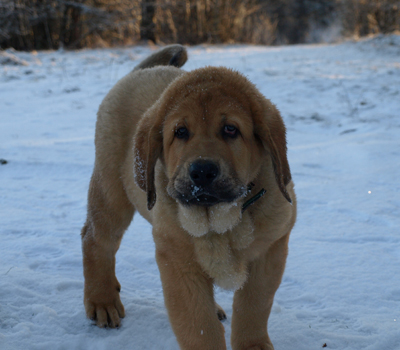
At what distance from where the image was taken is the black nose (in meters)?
2.00

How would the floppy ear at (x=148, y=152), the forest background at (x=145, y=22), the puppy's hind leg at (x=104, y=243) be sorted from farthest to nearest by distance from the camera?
the forest background at (x=145, y=22) < the puppy's hind leg at (x=104, y=243) < the floppy ear at (x=148, y=152)

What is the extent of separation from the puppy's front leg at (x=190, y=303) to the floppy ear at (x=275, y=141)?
1.88 feet

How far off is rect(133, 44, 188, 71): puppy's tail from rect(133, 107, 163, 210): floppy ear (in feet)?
4.35

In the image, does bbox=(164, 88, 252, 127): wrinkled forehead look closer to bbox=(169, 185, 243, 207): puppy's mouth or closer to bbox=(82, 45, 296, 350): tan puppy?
bbox=(82, 45, 296, 350): tan puppy

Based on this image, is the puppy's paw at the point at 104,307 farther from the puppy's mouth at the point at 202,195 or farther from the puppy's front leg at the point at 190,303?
the puppy's mouth at the point at 202,195

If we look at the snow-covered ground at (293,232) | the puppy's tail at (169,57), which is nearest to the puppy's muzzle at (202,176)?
the snow-covered ground at (293,232)

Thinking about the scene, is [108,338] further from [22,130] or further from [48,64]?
[48,64]

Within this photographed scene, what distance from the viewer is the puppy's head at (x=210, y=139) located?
81.1 inches

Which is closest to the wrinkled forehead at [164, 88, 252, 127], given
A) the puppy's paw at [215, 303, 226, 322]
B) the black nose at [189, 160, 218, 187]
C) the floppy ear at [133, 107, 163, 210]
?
the floppy ear at [133, 107, 163, 210]

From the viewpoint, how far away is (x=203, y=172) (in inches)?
78.6

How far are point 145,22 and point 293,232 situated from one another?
556 inches

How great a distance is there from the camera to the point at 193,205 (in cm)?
217

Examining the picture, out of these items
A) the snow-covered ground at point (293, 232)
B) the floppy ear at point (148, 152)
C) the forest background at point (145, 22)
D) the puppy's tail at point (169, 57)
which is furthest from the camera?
the forest background at point (145, 22)

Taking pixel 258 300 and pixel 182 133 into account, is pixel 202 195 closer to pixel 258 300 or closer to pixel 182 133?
pixel 182 133
